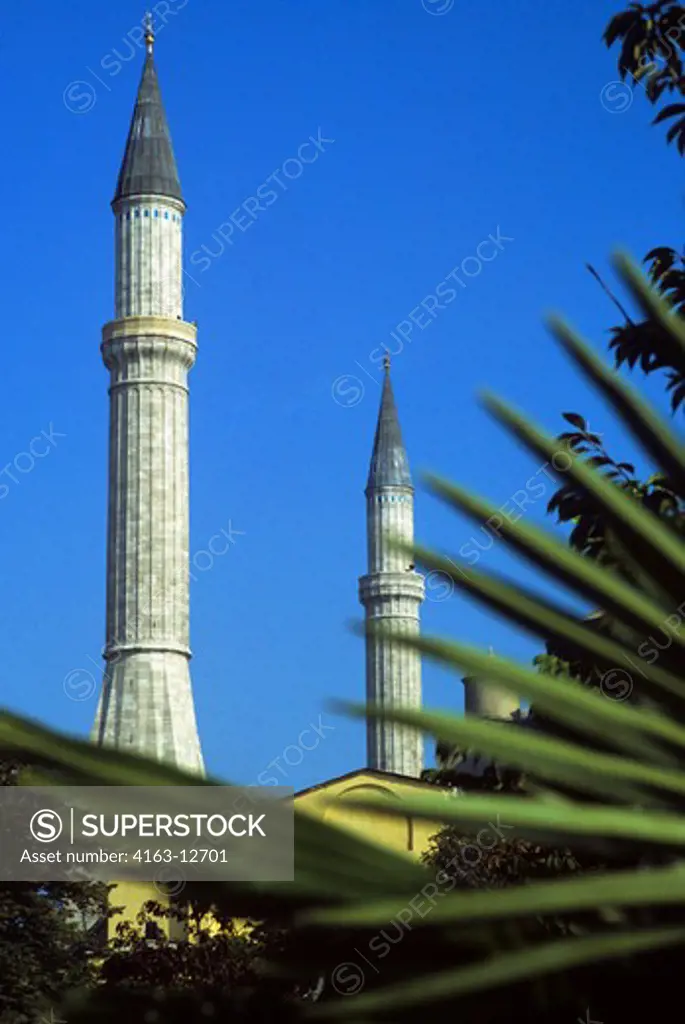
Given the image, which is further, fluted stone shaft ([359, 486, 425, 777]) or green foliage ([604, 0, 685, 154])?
fluted stone shaft ([359, 486, 425, 777])

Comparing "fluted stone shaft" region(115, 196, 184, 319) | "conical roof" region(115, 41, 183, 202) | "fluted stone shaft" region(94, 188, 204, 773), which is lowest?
"fluted stone shaft" region(94, 188, 204, 773)

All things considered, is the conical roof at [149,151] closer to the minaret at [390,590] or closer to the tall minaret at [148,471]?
the tall minaret at [148,471]

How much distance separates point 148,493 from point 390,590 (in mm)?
11287

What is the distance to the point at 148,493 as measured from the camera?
44.5m

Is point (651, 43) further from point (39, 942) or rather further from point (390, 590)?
point (390, 590)

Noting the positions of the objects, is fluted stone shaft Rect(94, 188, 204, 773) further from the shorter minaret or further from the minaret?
the shorter minaret

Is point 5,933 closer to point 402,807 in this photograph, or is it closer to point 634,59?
point 634,59

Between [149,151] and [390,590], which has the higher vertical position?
[149,151]

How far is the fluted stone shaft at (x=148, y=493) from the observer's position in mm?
43531

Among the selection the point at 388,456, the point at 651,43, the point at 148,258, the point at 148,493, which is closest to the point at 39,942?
the point at 651,43

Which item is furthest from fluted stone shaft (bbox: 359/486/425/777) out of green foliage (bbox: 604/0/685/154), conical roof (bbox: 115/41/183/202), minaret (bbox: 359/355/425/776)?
green foliage (bbox: 604/0/685/154)

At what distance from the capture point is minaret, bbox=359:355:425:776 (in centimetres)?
5281

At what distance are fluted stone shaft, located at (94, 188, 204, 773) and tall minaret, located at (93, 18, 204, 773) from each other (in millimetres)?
25

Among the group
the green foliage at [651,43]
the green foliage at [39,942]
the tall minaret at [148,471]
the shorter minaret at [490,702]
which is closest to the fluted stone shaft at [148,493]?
the tall minaret at [148,471]
